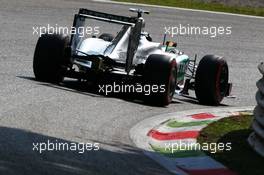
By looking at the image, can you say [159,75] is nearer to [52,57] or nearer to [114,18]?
[114,18]

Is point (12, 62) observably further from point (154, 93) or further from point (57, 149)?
point (57, 149)

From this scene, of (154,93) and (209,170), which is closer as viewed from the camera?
(209,170)

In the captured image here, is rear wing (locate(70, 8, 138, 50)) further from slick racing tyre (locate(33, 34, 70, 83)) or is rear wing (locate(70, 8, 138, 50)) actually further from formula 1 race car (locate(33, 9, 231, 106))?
slick racing tyre (locate(33, 34, 70, 83))

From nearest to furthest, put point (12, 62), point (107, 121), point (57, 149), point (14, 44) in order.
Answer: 1. point (57, 149)
2. point (107, 121)
3. point (12, 62)
4. point (14, 44)

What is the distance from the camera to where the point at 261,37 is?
2623cm

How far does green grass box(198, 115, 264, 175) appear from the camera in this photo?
9641mm

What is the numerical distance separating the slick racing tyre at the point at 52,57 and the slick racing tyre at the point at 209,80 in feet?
7.38

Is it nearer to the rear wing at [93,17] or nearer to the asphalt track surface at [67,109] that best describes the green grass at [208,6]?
the asphalt track surface at [67,109]

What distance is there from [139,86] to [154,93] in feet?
1.25

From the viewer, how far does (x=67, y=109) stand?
469 inches

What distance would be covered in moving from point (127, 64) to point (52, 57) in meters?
1.22

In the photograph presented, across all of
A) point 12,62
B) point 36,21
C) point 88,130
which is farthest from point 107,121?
point 36,21

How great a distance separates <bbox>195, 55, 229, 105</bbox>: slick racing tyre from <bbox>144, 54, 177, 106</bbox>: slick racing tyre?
3.50ft

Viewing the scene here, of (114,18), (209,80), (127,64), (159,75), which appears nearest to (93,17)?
(114,18)
